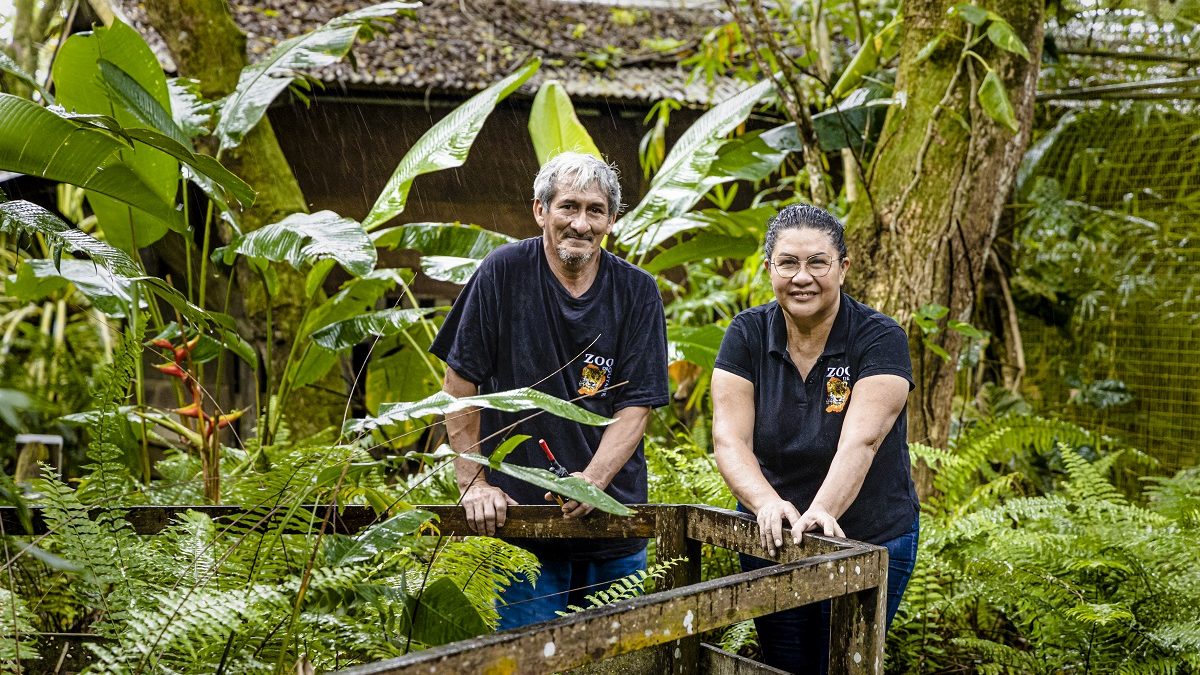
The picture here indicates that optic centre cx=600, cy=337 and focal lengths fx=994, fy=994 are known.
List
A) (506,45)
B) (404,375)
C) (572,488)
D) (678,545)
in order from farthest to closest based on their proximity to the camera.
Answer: (506,45), (404,375), (678,545), (572,488)

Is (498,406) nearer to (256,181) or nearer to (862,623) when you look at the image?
(862,623)

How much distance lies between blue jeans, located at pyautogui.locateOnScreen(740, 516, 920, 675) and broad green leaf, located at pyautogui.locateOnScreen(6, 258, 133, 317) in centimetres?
223

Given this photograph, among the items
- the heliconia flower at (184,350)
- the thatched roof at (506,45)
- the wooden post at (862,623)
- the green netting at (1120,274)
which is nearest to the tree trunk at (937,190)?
the green netting at (1120,274)

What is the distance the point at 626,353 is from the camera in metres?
2.40

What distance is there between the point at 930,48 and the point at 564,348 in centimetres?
247

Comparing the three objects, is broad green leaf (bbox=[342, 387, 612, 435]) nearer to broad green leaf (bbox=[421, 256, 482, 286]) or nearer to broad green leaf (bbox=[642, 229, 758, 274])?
broad green leaf (bbox=[421, 256, 482, 286])

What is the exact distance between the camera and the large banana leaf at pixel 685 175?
395 cm

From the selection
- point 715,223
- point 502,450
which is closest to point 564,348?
point 502,450

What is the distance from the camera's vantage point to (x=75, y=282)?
3266 mm

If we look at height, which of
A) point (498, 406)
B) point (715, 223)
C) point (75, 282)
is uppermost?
point (715, 223)

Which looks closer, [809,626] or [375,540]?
[375,540]

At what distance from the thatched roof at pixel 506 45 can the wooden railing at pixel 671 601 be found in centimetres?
462

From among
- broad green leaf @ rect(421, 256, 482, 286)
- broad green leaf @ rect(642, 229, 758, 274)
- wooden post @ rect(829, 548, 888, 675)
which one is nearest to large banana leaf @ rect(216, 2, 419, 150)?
broad green leaf @ rect(421, 256, 482, 286)

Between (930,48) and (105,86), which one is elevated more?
(930,48)
